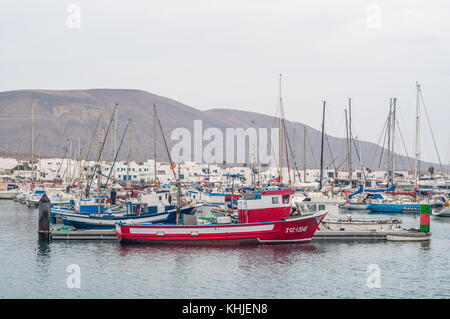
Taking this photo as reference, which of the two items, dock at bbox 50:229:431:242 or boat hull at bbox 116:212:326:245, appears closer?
boat hull at bbox 116:212:326:245

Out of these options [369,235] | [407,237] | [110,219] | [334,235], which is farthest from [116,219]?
[407,237]

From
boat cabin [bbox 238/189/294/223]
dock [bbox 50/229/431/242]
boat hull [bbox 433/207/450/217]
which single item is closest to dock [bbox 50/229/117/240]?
dock [bbox 50/229/431/242]

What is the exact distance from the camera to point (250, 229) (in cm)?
4838

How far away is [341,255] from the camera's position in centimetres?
4603

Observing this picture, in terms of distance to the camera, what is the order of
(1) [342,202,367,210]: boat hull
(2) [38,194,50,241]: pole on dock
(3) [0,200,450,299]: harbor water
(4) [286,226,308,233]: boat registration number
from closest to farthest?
1. (3) [0,200,450,299]: harbor water
2. (4) [286,226,308,233]: boat registration number
3. (2) [38,194,50,241]: pole on dock
4. (1) [342,202,367,210]: boat hull

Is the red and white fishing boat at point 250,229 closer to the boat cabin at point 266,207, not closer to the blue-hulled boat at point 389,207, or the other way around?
the boat cabin at point 266,207

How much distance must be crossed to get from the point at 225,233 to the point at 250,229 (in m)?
2.05

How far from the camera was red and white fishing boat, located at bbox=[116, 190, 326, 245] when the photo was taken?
48.4m

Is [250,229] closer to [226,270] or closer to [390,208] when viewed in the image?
[226,270]

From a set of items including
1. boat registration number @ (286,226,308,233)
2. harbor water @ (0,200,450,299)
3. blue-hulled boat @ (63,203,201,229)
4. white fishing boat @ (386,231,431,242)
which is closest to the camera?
harbor water @ (0,200,450,299)

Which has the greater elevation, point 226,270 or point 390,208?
point 390,208

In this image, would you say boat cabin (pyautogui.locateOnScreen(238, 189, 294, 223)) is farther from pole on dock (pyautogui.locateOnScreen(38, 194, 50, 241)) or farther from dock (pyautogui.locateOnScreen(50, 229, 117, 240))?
pole on dock (pyautogui.locateOnScreen(38, 194, 50, 241))

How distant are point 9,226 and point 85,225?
50.7ft

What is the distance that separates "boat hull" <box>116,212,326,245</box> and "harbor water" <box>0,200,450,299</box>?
34.4 inches
